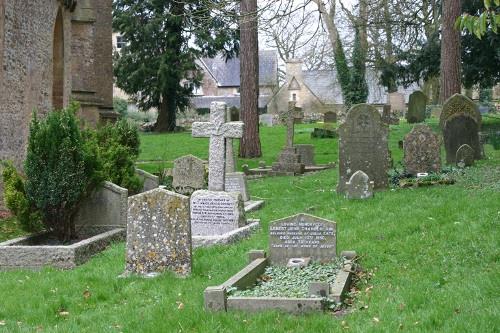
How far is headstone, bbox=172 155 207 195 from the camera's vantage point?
1490cm

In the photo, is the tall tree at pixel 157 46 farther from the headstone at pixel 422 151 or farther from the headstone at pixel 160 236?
the headstone at pixel 160 236

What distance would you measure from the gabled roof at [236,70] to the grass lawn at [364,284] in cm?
5874

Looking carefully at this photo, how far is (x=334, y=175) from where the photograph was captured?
1789 cm

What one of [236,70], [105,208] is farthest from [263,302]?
[236,70]

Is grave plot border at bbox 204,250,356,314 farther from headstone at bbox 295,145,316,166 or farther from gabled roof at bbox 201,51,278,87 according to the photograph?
gabled roof at bbox 201,51,278,87

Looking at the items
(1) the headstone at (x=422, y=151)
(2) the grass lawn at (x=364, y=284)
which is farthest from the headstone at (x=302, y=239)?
(1) the headstone at (x=422, y=151)

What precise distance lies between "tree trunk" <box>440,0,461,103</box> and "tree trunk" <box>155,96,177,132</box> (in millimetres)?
21710

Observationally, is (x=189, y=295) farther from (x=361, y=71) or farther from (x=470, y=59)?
(x=361, y=71)

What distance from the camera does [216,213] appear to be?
35.2ft

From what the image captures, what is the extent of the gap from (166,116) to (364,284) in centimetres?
3451

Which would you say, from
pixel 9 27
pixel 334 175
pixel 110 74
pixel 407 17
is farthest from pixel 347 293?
pixel 407 17

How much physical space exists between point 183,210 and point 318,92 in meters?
61.0

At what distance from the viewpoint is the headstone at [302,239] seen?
7.81 metres

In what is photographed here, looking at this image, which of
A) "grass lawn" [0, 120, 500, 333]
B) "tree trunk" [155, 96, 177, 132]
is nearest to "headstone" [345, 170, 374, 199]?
"grass lawn" [0, 120, 500, 333]
